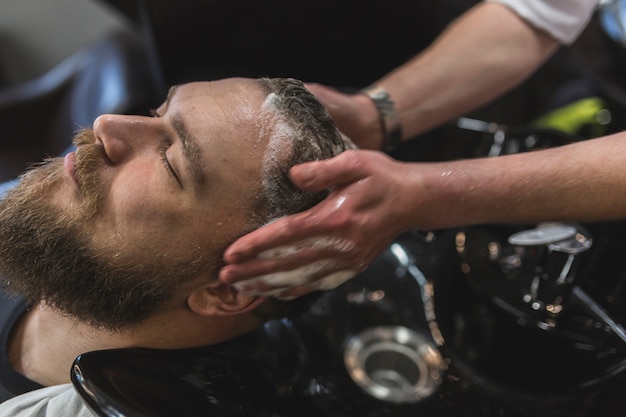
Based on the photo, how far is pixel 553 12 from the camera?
151cm

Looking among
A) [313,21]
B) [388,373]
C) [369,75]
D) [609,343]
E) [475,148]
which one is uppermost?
[313,21]

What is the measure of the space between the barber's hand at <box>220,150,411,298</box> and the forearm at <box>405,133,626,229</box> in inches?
2.5

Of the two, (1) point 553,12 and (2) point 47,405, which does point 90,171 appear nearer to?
(2) point 47,405

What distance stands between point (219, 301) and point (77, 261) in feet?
0.93

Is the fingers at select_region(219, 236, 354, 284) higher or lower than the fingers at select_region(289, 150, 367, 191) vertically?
lower

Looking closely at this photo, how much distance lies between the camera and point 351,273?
1.09 metres

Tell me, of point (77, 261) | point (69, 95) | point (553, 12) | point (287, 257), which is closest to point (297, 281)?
point (287, 257)

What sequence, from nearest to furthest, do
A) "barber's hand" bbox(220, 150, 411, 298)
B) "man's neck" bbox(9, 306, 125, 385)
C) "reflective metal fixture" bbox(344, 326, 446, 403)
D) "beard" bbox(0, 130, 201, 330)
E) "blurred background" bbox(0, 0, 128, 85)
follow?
1. "barber's hand" bbox(220, 150, 411, 298)
2. "beard" bbox(0, 130, 201, 330)
3. "man's neck" bbox(9, 306, 125, 385)
4. "reflective metal fixture" bbox(344, 326, 446, 403)
5. "blurred background" bbox(0, 0, 128, 85)

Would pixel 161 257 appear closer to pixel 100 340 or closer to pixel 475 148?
pixel 100 340

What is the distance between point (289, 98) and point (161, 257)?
0.39 m

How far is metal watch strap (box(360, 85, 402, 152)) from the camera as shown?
1.46m

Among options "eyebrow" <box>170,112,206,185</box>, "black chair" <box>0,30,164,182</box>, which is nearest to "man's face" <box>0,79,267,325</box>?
"eyebrow" <box>170,112,206,185</box>

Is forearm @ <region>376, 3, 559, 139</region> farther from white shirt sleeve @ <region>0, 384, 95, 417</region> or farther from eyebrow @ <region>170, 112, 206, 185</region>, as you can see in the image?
white shirt sleeve @ <region>0, 384, 95, 417</region>

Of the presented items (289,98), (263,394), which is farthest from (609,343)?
(289,98)
